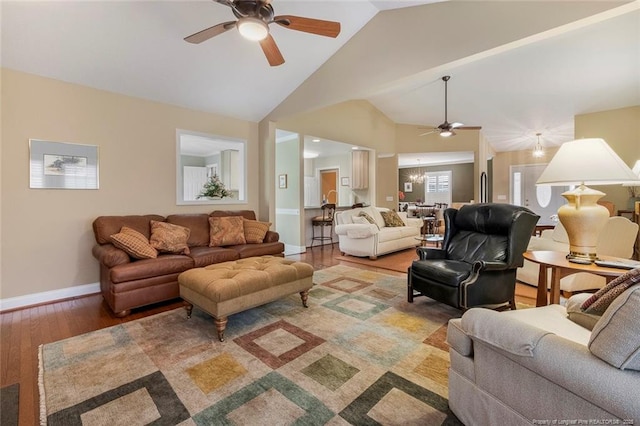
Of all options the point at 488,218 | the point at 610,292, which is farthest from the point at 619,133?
the point at 610,292

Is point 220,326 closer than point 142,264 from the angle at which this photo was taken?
Yes

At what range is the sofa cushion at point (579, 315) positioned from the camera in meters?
1.30

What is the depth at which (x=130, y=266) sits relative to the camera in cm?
280

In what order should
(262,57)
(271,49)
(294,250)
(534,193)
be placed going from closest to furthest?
(271,49) < (262,57) < (294,250) < (534,193)

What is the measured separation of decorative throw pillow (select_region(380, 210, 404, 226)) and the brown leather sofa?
306 cm

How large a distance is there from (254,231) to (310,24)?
2795mm

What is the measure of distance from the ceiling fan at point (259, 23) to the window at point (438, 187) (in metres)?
9.99

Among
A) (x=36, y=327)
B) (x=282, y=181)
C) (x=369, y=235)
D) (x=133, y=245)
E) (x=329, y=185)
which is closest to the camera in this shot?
(x=36, y=327)

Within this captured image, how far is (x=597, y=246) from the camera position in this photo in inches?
115

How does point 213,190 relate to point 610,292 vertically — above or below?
above

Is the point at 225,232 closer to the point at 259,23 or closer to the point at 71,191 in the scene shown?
the point at 71,191

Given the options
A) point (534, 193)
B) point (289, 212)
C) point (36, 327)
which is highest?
point (534, 193)

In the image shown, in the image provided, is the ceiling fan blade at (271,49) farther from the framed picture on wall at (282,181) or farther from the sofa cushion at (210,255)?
the framed picture on wall at (282,181)

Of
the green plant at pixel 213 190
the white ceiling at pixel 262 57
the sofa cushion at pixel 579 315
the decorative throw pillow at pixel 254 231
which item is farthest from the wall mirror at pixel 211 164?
the sofa cushion at pixel 579 315
